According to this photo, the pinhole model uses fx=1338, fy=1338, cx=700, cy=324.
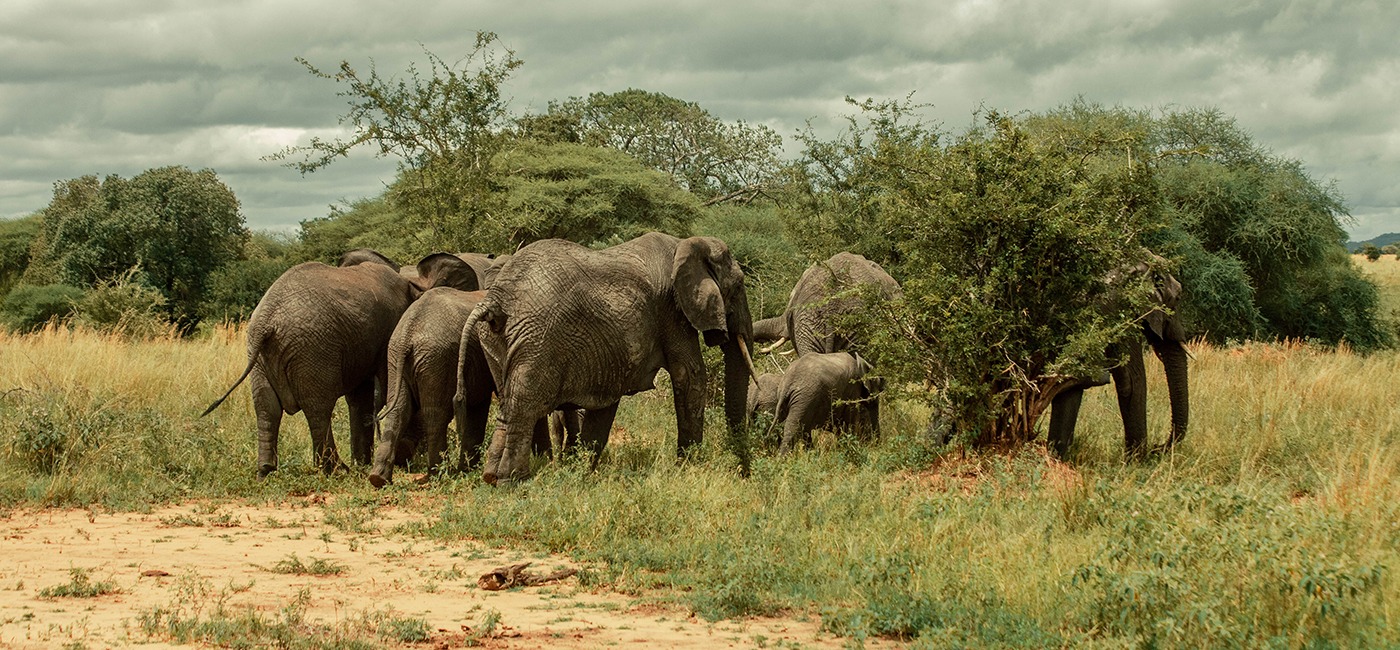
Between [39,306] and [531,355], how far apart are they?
2440 cm

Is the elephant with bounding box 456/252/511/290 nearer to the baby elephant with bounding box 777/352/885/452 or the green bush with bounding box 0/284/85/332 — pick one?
the baby elephant with bounding box 777/352/885/452

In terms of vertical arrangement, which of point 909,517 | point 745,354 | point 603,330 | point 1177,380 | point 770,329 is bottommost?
point 909,517

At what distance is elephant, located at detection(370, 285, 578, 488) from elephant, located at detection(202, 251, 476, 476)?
54cm

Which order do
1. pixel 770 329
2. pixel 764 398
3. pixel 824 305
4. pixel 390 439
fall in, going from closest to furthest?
pixel 390 439 < pixel 824 305 < pixel 764 398 < pixel 770 329

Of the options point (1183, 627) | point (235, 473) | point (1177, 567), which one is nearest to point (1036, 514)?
point (1177, 567)

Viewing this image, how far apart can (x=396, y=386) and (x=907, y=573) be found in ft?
17.5

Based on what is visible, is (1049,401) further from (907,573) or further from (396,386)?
(396,386)

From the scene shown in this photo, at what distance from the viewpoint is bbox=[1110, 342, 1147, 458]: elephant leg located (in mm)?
11500

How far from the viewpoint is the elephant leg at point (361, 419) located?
1191cm

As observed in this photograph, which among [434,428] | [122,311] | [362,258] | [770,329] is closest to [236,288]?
[122,311]

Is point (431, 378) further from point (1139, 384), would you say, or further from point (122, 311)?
point (122, 311)

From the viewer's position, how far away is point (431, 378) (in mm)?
10688

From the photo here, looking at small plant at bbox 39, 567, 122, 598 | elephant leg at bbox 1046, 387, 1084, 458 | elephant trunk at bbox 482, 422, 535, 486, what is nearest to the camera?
small plant at bbox 39, 567, 122, 598

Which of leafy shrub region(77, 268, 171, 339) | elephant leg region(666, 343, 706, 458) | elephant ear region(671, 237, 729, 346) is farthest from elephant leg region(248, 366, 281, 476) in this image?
leafy shrub region(77, 268, 171, 339)
